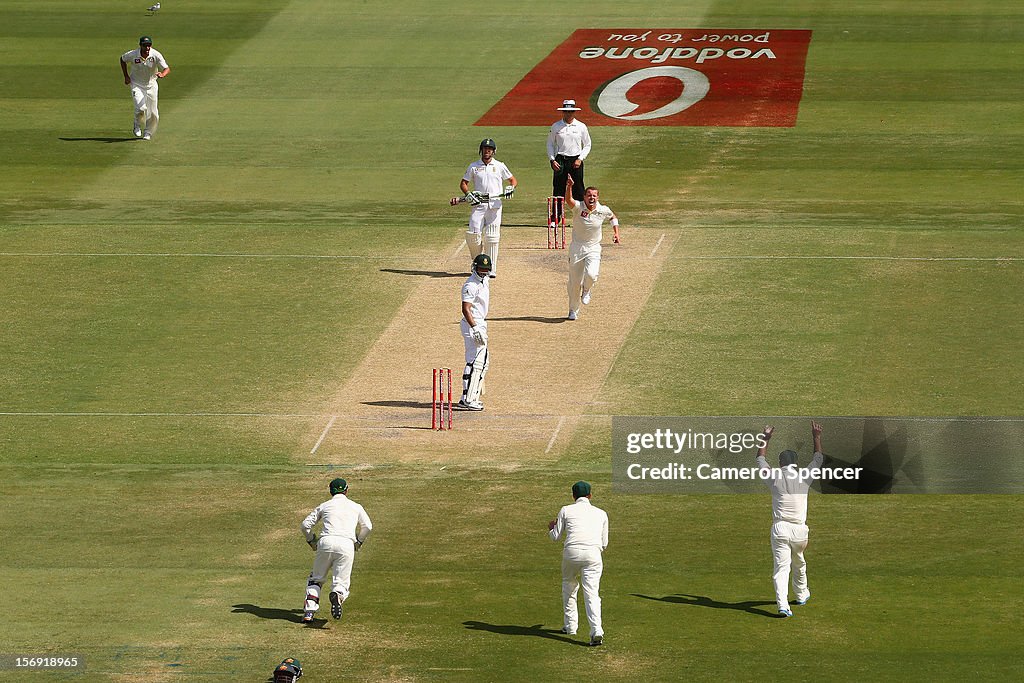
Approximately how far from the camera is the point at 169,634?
17.2 meters

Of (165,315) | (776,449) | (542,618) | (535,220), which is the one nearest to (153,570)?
(542,618)

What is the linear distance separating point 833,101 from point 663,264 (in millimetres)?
11716

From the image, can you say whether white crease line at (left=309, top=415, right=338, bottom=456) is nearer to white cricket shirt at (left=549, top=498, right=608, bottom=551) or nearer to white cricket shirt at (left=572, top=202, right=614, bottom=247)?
white cricket shirt at (left=572, top=202, right=614, bottom=247)

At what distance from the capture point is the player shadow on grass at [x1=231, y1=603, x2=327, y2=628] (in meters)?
17.5

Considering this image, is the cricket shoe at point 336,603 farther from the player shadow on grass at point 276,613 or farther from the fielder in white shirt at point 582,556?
the fielder in white shirt at point 582,556

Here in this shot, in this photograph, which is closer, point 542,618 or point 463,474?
point 542,618

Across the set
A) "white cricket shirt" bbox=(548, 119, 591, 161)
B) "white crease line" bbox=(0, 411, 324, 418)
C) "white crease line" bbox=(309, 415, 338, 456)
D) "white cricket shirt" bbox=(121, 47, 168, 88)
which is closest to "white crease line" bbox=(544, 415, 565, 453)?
"white crease line" bbox=(309, 415, 338, 456)

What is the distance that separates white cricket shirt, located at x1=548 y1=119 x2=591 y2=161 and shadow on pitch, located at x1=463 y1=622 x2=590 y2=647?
15542mm

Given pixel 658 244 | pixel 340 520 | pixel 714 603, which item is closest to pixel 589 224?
pixel 658 244

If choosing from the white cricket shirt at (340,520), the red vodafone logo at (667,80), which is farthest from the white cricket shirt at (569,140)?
the white cricket shirt at (340,520)

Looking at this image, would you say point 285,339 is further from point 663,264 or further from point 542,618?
point 542,618

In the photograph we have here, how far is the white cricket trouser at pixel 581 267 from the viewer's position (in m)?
27.0

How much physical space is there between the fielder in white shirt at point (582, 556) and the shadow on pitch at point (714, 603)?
1259 mm


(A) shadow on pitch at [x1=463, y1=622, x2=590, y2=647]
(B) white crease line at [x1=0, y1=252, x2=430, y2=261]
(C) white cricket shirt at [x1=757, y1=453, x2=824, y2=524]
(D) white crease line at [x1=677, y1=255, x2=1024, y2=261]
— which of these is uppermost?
(B) white crease line at [x1=0, y1=252, x2=430, y2=261]
